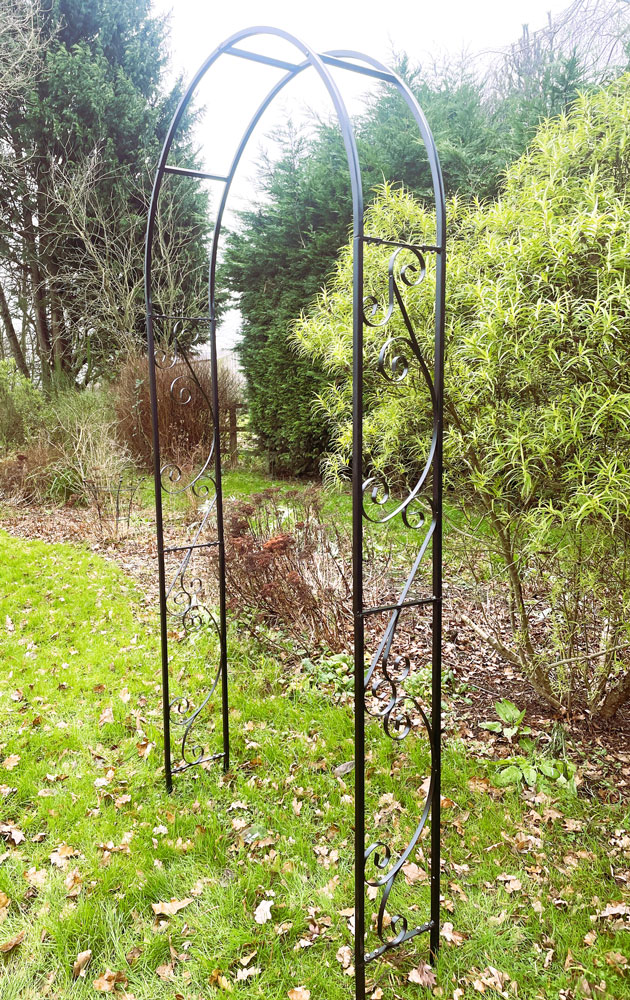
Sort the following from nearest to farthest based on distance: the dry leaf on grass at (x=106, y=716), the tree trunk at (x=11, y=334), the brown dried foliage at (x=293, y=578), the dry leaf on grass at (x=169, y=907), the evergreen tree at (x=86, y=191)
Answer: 1. the dry leaf on grass at (x=169, y=907)
2. the dry leaf on grass at (x=106, y=716)
3. the brown dried foliage at (x=293, y=578)
4. the evergreen tree at (x=86, y=191)
5. the tree trunk at (x=11, y=334)

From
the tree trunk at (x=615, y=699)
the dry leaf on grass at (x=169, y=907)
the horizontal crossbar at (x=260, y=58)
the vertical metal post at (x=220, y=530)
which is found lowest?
the dry leaf on grass at (x=169, y=907)

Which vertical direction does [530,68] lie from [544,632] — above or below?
above

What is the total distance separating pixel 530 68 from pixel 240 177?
4.57 metres

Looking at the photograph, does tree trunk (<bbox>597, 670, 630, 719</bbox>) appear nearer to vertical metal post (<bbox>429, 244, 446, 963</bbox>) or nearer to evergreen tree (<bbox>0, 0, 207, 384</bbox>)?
vertical metal post (<bbox>429, 244, 446, 963</bbox>)

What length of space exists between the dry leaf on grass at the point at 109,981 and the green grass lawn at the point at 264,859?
0.02 meters

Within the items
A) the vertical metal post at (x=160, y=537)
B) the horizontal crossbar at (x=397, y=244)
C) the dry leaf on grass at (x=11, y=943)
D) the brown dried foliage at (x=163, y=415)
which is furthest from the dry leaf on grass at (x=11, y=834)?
the brown dried foliage at (x=163, y=415)

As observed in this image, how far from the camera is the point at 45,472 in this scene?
7.48m

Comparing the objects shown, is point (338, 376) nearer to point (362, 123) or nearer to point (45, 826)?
point (362, 123)

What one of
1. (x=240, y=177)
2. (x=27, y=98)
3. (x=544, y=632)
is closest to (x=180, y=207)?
(x=240, y=177)

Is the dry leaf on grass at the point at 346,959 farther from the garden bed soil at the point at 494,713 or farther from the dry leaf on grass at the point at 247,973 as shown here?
the garden bed soil at the point at 494,713

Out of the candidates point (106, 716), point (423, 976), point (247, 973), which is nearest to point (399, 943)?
point (423, 976)

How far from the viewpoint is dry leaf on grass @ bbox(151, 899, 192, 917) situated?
1.92 m

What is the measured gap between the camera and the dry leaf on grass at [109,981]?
1677 millimetres

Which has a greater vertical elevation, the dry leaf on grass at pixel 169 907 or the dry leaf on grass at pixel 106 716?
the dry leaf on grass at pixel 106 716
